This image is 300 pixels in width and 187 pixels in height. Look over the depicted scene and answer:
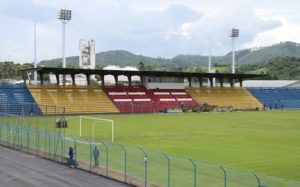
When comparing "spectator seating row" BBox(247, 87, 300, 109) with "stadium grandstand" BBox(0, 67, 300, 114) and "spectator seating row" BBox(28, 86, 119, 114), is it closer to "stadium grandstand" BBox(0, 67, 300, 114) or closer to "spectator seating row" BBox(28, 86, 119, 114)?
"stadium grandstand" BBox(0, 67, 300, 114)

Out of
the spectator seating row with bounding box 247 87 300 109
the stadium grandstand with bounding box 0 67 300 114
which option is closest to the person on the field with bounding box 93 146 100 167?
the stadium grandstand with bounding box 0 67 300 114

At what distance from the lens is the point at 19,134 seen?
1486 inches

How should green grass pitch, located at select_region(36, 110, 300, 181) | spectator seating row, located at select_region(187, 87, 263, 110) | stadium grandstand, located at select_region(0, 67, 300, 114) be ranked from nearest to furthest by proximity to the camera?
1. green grass pitch, located at select_region(36, 110, 300, 181)
2. stadium grandstand, located at select_region(0, 67, 300, 114)
3. spectator seating row, located at select_region(187, 87, 263, 110)

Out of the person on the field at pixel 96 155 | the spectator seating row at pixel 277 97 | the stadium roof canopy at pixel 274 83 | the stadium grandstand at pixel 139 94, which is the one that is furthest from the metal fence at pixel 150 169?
the stadium roof canopy at pixel 274 83

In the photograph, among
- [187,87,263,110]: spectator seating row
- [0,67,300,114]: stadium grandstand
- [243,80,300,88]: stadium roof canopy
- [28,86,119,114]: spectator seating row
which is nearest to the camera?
[28,86,119,114]: spectator seating row

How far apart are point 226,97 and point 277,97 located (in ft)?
48.2

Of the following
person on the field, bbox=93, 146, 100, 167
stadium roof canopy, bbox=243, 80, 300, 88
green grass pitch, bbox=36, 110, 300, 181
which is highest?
stadium roof canopy, bbox=243, 80, 300, 88

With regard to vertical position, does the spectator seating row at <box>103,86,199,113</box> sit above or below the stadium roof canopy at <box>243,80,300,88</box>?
below

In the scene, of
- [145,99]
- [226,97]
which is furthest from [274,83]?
[145,99]

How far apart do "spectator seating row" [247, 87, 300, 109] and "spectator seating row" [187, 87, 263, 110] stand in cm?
241

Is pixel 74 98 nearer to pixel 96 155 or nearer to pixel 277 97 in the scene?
pixel 277 97

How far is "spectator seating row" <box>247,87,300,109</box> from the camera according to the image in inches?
3913

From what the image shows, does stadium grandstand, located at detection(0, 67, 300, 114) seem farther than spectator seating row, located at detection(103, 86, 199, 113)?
No

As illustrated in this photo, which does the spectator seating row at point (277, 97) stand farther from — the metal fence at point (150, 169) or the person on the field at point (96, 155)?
the person on the field at point (96, 155)
